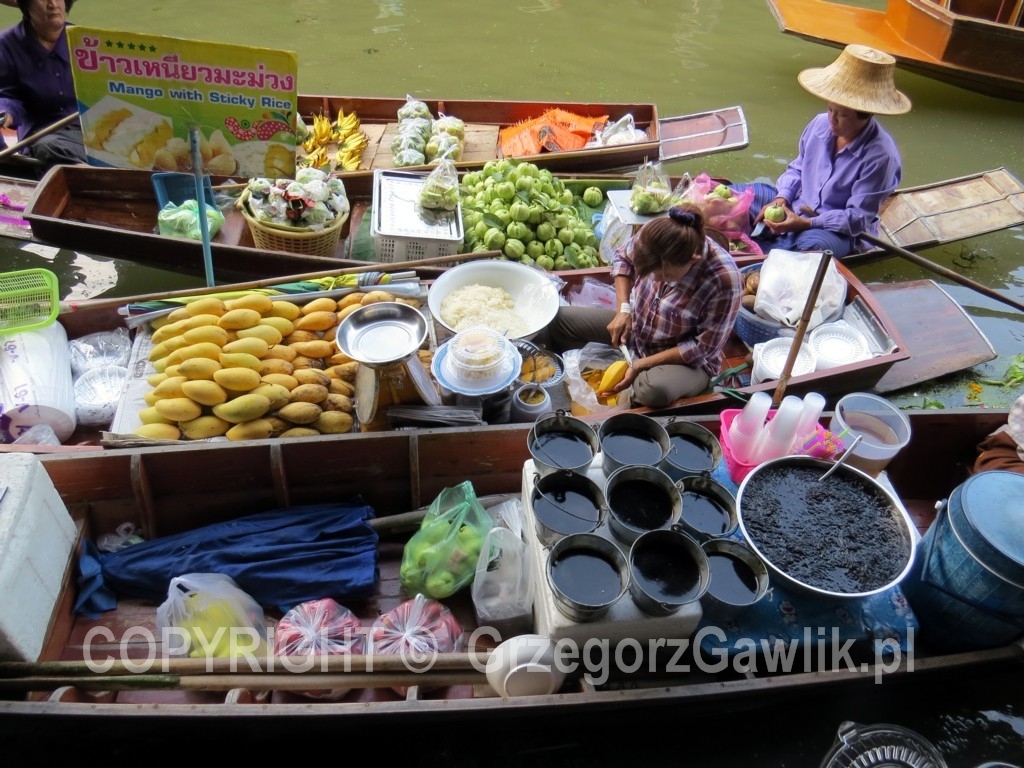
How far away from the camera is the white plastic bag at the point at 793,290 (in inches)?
159

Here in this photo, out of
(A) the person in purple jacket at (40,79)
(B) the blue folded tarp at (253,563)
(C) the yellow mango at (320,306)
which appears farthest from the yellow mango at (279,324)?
(A) the person in purple jacket at (40,79)

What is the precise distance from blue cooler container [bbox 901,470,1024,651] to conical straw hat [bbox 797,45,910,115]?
9.47 feet

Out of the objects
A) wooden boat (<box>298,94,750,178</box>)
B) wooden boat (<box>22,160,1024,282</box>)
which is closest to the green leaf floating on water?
wooden boat (<box>22,160,1024,282</box>)

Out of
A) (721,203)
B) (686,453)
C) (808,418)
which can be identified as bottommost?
(721,203)

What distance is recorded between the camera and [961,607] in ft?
7.77

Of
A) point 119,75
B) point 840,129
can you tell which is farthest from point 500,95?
point 119,75

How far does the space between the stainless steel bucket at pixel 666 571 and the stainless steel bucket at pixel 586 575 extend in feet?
0.18

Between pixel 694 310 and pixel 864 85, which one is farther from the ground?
pixel 864 85

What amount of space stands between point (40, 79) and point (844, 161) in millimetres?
6167

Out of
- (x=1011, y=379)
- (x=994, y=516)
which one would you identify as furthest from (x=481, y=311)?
(x=1011, y=379)

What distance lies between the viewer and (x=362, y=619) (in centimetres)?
279

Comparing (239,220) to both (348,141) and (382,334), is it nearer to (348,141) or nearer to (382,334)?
(348,141)

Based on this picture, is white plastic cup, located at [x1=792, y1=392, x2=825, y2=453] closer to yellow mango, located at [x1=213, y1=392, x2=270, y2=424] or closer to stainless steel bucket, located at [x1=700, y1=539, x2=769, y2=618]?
stainless steel bucket, located at [x1=700, y1=539, x2=769, y2=618]

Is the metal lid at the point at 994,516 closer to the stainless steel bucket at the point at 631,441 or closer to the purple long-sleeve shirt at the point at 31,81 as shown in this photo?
the stainless steel bucket at the point at 631,441
